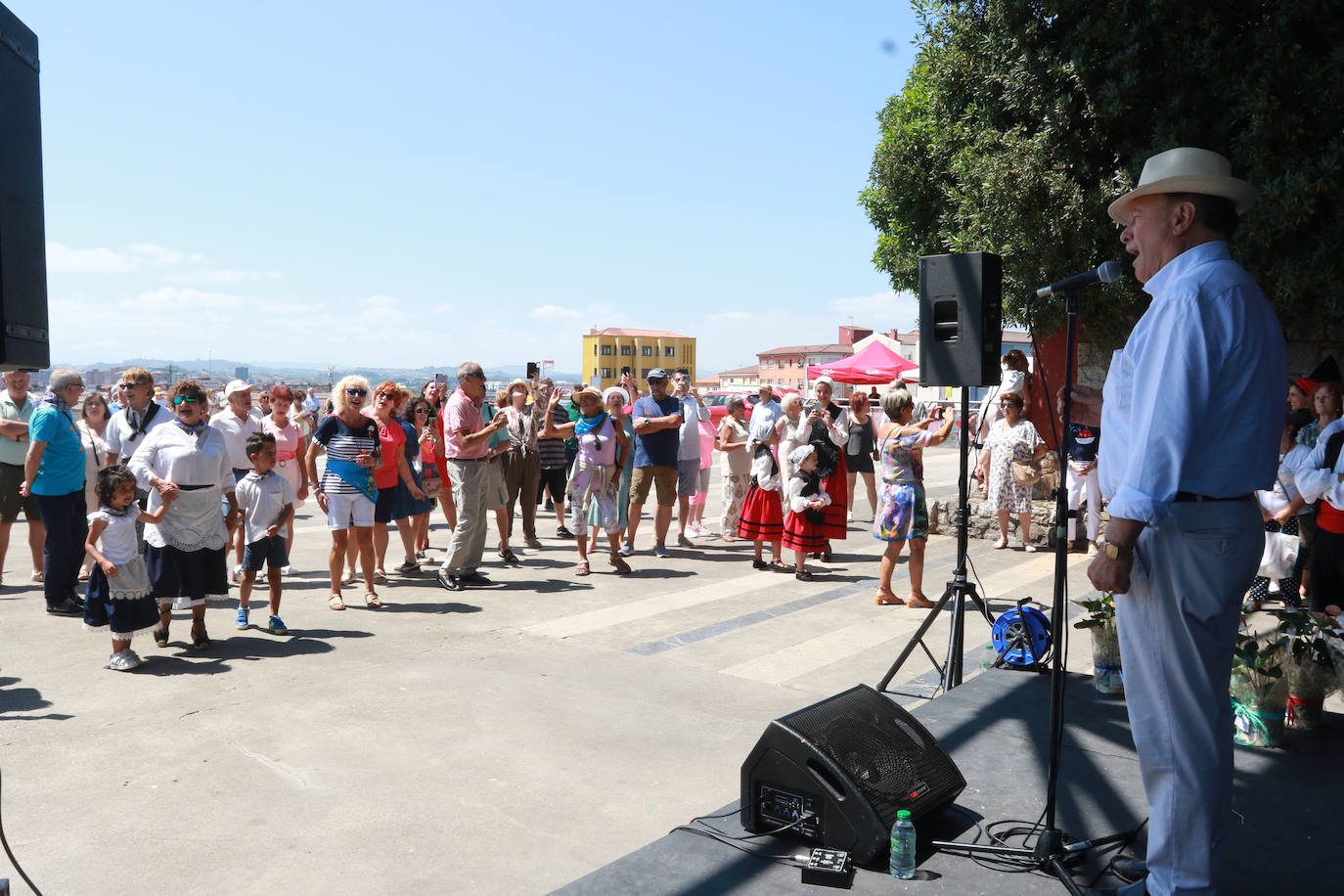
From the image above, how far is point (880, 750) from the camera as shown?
3.46 m

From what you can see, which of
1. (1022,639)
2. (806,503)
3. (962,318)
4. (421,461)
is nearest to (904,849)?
(1022,639)

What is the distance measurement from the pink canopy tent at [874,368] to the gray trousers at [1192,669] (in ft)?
56.9

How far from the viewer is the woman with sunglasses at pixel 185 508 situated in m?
6.25

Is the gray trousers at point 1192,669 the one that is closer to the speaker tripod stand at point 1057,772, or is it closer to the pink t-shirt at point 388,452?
the speaker tripod stand at point 1057,772

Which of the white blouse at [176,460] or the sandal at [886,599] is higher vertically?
the white blouse at [176,460]

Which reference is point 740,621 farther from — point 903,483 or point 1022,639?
point 1022,639

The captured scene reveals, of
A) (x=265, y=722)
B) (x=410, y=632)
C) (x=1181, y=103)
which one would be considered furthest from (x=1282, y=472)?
(x=265, y=722)

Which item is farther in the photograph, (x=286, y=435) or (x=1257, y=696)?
(x=286, y=435)

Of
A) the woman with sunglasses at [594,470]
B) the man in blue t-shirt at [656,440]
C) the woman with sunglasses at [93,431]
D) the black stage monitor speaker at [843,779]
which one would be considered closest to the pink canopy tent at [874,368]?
the man in blue t-shirt at [656,440]

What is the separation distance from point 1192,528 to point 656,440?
24.7 feet

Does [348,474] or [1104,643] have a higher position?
[348,474]

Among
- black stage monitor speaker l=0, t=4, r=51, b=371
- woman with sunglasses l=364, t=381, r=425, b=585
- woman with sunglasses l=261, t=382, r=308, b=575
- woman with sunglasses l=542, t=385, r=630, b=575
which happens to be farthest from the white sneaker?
woman with sunglasses l=542, t=385, r=630, b=575

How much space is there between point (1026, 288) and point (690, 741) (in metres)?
7.13

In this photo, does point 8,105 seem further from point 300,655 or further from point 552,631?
point 552,631
